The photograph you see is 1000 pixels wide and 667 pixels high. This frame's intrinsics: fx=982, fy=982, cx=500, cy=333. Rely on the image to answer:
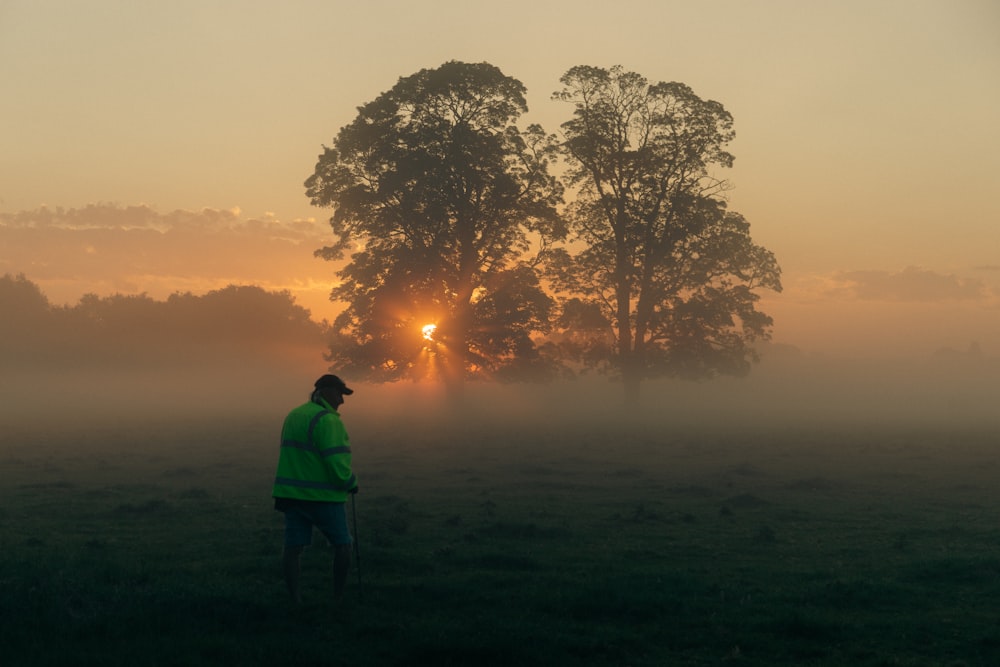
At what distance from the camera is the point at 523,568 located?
1477 centimetres

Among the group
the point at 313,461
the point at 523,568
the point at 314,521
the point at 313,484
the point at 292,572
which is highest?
the point at 313,461

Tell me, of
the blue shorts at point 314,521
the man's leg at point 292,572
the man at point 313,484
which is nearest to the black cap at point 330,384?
the man at point 313,484

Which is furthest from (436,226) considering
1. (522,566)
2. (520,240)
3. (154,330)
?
(154,330)

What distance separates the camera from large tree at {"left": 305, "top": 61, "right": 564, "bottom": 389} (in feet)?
173

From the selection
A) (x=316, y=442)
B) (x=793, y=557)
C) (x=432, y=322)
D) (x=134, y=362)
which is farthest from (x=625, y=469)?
(x=134, y=362)

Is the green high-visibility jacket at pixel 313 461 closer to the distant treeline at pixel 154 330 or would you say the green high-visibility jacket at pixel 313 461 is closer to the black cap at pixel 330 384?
the black cap at pixel 330 384

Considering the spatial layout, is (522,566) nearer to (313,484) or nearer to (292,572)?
(292,572)

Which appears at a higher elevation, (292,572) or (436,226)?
(436,226)

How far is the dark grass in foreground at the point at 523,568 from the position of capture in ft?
33.4

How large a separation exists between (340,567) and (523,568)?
3.67 meters

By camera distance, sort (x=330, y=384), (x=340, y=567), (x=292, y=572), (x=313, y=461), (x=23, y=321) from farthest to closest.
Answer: (x=23, y=321) < (x=330, y=384) < (x=340, y=567) < (x=313, y=461) < (x=292, y=572)

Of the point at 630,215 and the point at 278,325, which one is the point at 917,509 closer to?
the point at 630,215

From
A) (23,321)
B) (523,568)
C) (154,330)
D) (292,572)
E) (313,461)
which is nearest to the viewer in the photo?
(292,572)

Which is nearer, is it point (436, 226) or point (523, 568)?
point (523, 568)
